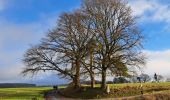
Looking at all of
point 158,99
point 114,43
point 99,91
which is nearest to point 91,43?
point 114,43

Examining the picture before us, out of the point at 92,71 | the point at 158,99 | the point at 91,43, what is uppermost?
the point at 91,43

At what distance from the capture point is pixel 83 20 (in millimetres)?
62406

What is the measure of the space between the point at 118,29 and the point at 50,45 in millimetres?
14310

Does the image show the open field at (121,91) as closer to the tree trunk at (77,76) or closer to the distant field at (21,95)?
the tree trunk at (77,76)

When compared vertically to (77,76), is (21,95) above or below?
below

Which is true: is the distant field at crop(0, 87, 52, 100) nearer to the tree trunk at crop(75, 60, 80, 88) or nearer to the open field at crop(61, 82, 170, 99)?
the tree trunk at crop(75, 60, 80, 88)

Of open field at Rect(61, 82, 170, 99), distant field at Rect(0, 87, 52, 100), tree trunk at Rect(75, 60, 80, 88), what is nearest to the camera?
open field at Rect(61, 82, 170, 99)

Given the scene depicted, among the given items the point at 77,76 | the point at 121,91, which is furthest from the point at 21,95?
the point at 121,91

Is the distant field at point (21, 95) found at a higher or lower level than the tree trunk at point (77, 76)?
lower

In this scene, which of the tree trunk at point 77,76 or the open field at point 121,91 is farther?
the tree trunk at point 77,76

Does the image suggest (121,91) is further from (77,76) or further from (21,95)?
(21,95)

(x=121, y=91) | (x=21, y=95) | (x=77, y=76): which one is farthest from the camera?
(x=77, y=76)

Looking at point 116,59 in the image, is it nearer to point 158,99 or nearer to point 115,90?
point 115,90

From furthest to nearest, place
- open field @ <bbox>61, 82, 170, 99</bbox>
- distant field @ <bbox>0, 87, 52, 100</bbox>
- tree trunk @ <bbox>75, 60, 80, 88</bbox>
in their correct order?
tree trunk @ <bbox>75, 60, 80, 88</bbox> < distant field @ <bbox>0, 87, 52, 100</bbox> < open field @ <bbox>61, 82, 170, 99</bbox>
